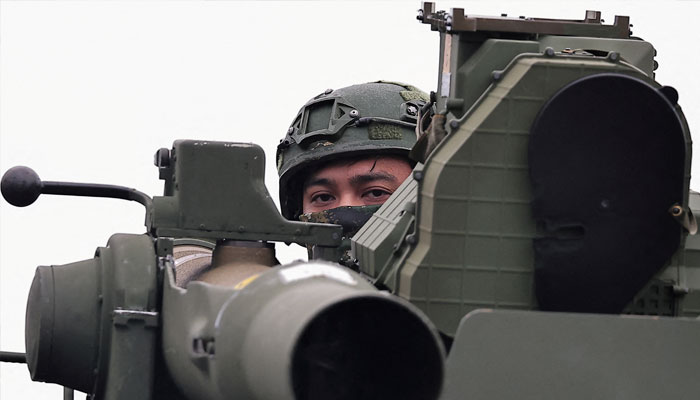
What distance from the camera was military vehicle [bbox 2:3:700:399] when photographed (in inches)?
230

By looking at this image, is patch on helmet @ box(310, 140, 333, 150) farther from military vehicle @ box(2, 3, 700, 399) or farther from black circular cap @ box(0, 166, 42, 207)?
military vehicle @ box(2, 3, 700, 399)

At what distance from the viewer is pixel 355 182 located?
998cm

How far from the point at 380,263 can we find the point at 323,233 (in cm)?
39

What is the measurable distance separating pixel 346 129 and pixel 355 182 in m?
0.43

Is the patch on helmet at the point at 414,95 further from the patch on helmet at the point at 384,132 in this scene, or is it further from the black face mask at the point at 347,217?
the black face mask at the point at 347,217

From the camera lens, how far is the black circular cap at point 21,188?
7570 millimetres

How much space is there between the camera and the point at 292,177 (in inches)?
415

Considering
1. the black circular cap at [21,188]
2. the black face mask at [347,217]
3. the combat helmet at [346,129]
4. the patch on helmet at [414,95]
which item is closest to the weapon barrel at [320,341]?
the black circular cap at [21,188]

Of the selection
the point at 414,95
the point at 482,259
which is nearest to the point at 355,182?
the point at 414,95

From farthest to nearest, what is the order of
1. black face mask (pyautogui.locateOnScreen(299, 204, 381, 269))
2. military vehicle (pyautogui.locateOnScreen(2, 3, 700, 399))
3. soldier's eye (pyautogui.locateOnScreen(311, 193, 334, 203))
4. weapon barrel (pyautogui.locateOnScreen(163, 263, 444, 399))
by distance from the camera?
soldier's eye (pyautogui.locateOnScreen(311, 193, 334, 203))
black face mask (pyautogui.locateOnScreen(299, 204, 381, 269))
military vehicle (pyautogui.locateOnScreen(2, 3, 700, 399))
weapon barrel (pyautogui.locateOnScreen(163, 263, 444, 399))

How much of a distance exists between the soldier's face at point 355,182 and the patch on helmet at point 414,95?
20.6 inches

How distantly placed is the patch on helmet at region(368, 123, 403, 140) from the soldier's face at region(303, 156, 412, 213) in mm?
128

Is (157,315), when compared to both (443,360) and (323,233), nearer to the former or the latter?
(323,233)

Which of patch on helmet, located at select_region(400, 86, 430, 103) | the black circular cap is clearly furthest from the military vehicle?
patch on helmet, located at select_region(400, 86, 430, 103)
